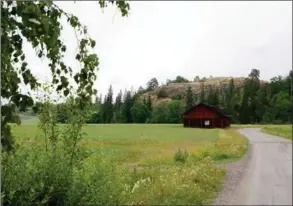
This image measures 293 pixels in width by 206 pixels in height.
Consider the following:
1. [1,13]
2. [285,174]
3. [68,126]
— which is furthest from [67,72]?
[68,126]

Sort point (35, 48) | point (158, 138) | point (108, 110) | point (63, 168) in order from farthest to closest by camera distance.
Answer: point (158, 138), point (63, 168), point (108, 110), point (35, 48)

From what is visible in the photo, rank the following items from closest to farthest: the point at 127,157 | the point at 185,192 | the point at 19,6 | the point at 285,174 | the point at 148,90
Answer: the point at 285,174, the point at 19,6, the point at 148,90, the point at 185,192, the point at 127,157

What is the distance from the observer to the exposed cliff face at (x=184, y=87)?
322cm

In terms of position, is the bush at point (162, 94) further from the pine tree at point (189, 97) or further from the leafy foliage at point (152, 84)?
the pine tree at point (189, 97)

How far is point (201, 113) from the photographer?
3.58 m

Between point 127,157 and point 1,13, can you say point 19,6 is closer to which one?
point 1,13

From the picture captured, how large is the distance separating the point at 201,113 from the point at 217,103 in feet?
0.87

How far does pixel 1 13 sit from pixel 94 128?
3.73m

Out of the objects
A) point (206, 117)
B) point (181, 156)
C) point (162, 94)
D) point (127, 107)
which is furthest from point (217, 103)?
point (181, 156)

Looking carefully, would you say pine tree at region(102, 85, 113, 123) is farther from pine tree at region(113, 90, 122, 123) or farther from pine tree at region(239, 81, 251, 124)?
pine tree at region(239, 81, 251, 124)

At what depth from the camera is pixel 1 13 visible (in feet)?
6.91

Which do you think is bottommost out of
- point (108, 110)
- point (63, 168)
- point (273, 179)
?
point (63, 168)

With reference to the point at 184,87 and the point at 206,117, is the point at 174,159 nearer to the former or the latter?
the point at 184,87

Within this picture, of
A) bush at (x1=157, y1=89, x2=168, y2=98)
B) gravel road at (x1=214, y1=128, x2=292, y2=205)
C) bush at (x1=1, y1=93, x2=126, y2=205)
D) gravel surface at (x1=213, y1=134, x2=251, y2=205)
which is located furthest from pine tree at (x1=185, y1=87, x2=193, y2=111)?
bush at (x1=1, y1=93, x2=126, y2=205)
